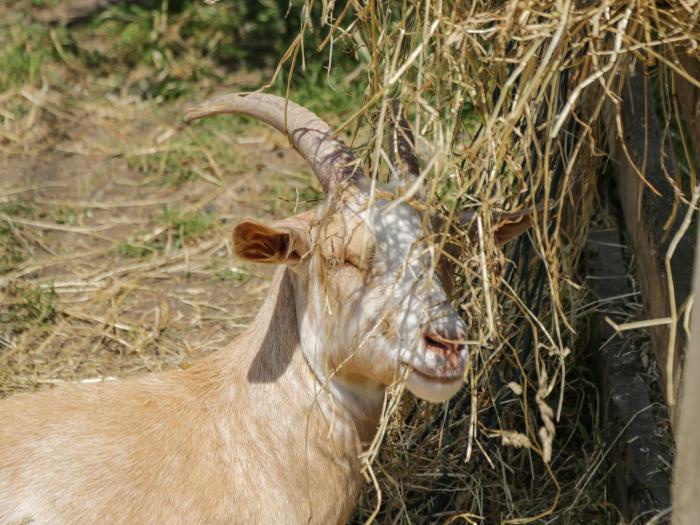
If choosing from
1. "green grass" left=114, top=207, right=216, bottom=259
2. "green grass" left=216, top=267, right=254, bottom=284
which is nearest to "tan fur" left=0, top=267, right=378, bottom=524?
"green grass" left=216, top=267, right=254, bottom=284

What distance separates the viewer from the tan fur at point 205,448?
10.5ft

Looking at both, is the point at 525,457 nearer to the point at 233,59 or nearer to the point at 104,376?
the point at 104,376

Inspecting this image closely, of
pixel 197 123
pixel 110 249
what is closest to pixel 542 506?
pixel 110 249

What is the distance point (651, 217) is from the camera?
3826mm

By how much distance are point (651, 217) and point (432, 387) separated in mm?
1312

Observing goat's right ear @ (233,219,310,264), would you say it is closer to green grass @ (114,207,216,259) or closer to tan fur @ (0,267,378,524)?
tan fur @ (0,267,378,524)

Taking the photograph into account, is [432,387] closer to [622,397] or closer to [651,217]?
[651,217]

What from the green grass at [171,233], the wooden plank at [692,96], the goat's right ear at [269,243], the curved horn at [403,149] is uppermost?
the wooden plank at [692,96]

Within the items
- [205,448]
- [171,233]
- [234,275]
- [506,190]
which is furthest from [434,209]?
[171,233]

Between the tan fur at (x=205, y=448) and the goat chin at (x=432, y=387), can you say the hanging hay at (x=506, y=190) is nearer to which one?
the goat chin at (x=432, y=387)

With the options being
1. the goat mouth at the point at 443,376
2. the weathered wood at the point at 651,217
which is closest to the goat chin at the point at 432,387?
the goat mouth at the point at 443,376

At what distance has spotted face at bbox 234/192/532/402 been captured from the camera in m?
3.02

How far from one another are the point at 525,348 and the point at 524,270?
35cm

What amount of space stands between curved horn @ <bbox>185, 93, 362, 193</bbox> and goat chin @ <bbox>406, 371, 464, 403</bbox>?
0.65 metres
